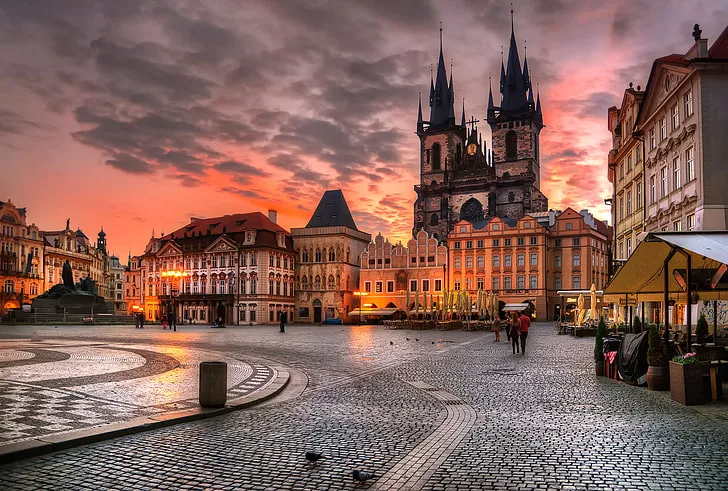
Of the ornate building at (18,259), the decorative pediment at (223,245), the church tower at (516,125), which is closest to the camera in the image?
the decorative pediment at (223,245)

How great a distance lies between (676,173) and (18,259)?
100589 mm

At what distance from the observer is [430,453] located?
823 centimetres

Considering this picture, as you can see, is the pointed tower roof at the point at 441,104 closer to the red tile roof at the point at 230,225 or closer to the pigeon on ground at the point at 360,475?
the red tile roof at the point at 230,225

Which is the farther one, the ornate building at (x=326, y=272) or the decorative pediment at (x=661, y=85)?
the ornate building at (x=326, y=272)

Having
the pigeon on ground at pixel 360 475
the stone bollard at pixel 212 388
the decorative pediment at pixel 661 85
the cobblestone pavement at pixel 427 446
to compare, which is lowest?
the cobblestone pavement at pixel 427 446

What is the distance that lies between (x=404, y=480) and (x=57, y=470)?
151 inches

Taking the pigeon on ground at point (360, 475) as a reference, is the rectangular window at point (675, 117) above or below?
above

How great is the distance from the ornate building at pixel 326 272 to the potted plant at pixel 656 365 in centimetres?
7492

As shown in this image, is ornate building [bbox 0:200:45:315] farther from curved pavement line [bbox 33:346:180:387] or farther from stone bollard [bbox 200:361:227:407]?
stone bollard [bbox 200:361:227:407]

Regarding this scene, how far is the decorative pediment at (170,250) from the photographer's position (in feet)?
309

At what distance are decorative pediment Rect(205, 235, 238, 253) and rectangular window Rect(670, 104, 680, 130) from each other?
208 ft

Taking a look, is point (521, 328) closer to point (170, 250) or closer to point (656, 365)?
point (656, 365)

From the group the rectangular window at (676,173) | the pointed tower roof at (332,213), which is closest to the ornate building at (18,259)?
the pointed tower roof at (332,213)

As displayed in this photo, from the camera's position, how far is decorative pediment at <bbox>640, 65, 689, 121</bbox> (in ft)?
106
